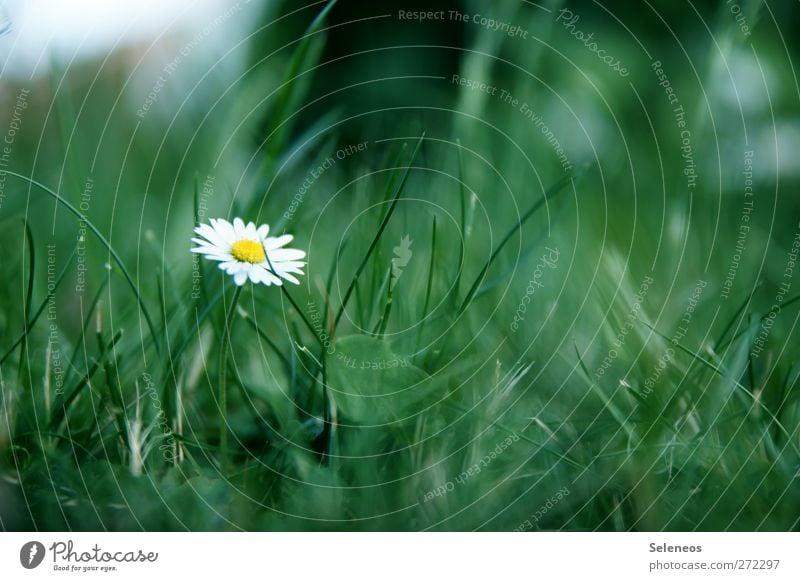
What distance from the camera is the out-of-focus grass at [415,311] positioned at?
1.55 feet

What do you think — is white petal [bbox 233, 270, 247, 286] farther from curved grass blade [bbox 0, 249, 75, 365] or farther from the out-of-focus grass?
curved grass blade [bbox 0, 249, 75, 365]

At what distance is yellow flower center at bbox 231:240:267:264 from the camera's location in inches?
19.7

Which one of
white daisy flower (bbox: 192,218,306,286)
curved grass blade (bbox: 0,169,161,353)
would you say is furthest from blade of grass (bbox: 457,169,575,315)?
curved grass blade (bbox: 0,169,161,353)

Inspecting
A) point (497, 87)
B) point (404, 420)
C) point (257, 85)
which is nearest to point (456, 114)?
point (497, 87)

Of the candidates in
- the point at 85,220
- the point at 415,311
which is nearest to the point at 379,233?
the point at 415,311

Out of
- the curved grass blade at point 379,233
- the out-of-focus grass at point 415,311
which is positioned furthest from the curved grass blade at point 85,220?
the curved grass blade at point 379,233

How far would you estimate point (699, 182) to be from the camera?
1.92ft

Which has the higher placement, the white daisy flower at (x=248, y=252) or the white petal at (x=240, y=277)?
the white daisy flower at (x=248, y=252)

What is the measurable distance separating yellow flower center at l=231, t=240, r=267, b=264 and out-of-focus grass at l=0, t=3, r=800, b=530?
0.9 inches

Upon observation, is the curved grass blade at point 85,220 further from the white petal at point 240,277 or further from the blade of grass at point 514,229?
the blade of grass at point 514,229

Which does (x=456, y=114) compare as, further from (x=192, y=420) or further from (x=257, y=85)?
(x=192, y=420)

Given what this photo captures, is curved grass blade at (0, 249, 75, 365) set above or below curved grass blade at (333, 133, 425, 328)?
below
